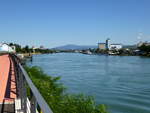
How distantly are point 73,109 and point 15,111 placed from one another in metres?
3.48

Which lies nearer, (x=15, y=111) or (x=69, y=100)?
(x=15, y=111)

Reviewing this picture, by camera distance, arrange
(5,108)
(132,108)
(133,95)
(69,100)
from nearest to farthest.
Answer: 1. (5,108)
2. (69,100)
3. (132,108)
4. (133,95)

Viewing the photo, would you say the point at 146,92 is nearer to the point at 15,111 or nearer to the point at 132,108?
the point at 132,108

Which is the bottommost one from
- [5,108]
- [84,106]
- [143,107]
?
[143,107]

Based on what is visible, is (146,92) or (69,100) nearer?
(69,100)

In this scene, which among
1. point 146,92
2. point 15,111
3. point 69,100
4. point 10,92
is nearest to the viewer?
point 15,111

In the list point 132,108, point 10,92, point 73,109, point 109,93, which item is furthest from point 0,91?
point 109,93

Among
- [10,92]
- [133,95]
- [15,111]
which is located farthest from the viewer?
[133,95]

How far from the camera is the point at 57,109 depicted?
682 cm

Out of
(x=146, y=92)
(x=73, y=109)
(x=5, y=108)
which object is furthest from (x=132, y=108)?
(x=5, y=108)

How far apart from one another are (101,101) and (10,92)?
8.24m

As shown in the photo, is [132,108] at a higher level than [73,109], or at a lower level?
lower

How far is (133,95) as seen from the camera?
47.2 feet

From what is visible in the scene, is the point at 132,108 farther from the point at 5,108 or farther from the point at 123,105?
the point at 5,108
